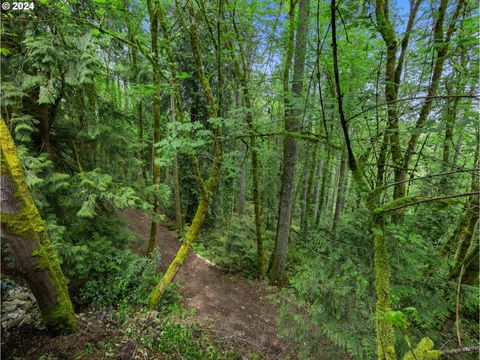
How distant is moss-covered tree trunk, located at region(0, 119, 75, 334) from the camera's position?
241 cm

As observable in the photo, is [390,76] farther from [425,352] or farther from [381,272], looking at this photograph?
[425,352]

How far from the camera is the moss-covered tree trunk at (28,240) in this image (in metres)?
2.41

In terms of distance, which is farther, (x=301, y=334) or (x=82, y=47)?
(x=82, y=47)

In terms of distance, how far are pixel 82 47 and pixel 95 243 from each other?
10.2 feet

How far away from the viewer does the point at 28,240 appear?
2506 millimetres

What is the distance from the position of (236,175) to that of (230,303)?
332cm

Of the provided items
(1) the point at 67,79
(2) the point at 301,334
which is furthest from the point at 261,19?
(2) the point at 301,334

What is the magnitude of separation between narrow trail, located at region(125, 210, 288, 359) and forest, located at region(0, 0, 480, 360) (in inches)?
2.3

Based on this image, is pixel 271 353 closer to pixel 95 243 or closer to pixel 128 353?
pixel 128 353

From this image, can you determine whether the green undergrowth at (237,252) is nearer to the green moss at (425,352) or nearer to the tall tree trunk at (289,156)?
the tall tree trunk at (289,156)

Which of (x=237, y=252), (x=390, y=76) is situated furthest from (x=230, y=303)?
(x=390, y=76)

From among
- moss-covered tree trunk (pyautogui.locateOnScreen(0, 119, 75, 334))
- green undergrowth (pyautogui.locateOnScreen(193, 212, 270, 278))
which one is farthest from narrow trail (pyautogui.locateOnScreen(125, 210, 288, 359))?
moss-covered tree trunk (pyautogui.locateOnScreen(0, 119, 75, 334))

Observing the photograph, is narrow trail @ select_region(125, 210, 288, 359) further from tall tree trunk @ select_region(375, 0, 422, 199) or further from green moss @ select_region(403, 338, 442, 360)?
tall tree trunk @ select_region(375, 0, 422, 199)

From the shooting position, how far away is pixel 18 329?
2.88 meters
